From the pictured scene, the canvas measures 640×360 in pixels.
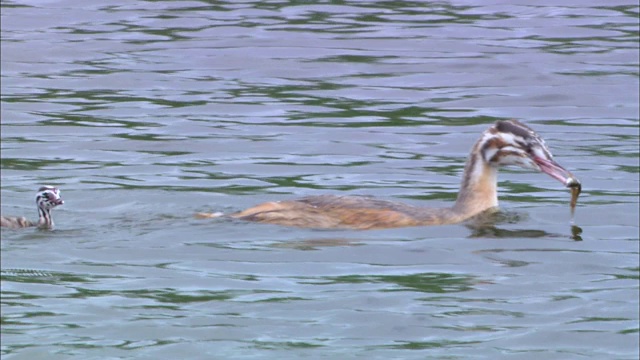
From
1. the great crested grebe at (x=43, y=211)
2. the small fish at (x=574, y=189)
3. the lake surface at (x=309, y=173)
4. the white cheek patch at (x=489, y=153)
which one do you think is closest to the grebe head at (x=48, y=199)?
the great crested grebe at (x=43, y=211)

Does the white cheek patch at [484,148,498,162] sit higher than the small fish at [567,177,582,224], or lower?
higher

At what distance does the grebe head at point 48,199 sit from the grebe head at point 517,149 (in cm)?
386

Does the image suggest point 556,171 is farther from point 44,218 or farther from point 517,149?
point 44,218

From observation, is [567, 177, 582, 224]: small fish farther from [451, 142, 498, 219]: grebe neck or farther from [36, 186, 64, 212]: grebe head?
[36, 186, 64, 212]: grebe head

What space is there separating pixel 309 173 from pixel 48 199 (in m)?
3.57

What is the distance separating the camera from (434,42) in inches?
1128

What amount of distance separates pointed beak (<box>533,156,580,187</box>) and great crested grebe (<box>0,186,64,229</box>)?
424cm

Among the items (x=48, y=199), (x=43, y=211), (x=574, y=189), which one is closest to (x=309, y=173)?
(x=574, y=189)

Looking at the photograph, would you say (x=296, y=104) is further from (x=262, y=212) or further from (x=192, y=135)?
(x=262, y=212)

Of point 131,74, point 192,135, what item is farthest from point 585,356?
point 131,74

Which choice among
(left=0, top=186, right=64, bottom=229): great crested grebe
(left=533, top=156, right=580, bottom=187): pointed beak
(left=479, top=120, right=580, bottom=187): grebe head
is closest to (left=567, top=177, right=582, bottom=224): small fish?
(left=533, top=156, right=580, bottom=187): pointed beak

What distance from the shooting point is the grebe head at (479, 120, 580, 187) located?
702 inches

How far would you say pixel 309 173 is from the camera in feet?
65.8

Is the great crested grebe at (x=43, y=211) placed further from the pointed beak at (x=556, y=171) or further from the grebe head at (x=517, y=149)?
the pointed beak at (x=556, y=171)
